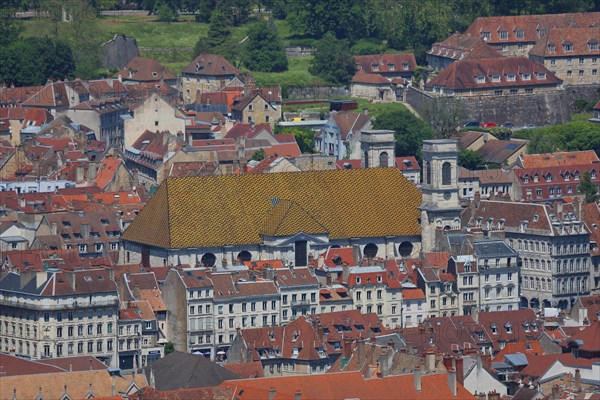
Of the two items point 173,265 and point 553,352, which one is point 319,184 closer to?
point 173,265

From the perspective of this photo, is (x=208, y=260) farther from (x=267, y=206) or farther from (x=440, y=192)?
(x=440, y=192)

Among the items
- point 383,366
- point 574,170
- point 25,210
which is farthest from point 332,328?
point 574,170

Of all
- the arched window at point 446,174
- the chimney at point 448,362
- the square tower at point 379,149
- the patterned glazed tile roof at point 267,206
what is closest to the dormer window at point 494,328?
the patterned glazed tile roof at point 267,206

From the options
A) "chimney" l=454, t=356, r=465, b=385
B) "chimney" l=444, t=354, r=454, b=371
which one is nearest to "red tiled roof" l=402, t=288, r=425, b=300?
"chimney" l=454, t=356, r=465, b=385

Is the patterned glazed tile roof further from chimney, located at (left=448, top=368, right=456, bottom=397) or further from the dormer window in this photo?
chimney, located at (left=448, top=368, right=456, bottom=397)

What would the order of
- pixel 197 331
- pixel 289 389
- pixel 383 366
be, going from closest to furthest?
pixel 289 389
pixel 383 366
pixel 197 331

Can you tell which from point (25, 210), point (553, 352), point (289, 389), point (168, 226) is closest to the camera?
point (289, 389)

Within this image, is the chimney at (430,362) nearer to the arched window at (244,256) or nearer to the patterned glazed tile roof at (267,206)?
the patterned glazed tile roof at (267,206)
